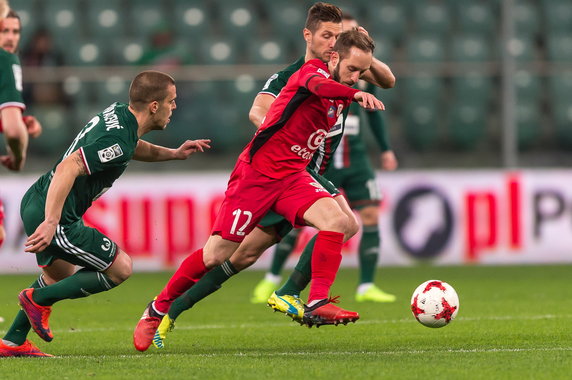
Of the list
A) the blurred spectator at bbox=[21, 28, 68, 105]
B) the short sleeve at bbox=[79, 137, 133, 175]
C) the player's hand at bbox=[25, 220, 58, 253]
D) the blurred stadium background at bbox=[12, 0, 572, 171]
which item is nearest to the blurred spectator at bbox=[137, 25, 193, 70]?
the blurred stadium background at bbox=[12, 0, 572, 171]

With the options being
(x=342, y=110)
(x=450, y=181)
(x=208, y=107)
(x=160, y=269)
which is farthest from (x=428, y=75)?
(x=342, y=110)

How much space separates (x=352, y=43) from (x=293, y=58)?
8.41 m

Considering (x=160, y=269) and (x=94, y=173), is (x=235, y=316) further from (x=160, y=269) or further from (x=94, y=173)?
(x=160, y=269)

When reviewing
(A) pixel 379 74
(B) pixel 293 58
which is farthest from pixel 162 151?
(B) pixel 293 58

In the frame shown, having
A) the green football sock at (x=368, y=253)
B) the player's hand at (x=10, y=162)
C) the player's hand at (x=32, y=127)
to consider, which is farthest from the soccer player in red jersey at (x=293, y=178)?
the green football sock at (x=368, y=253)

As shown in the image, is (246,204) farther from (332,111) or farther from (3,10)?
(3,10)

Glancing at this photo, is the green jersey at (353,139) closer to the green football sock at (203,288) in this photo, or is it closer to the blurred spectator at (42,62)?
the green football sock at (203,288)

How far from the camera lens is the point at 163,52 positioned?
1317 centimetres

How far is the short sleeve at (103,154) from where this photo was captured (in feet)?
18.0

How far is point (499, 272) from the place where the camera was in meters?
11.7

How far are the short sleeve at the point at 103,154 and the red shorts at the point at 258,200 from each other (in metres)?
0.69

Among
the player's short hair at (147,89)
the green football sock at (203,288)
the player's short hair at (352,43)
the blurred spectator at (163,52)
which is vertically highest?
the blurred spectator at (163,52)

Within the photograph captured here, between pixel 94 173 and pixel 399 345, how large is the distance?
1858 mm

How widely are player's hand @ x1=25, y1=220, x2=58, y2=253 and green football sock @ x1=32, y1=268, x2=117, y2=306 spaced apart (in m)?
0.46
